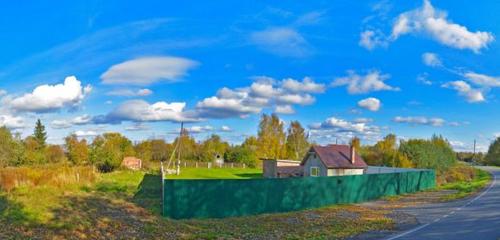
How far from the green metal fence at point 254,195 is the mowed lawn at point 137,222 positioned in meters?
0.75

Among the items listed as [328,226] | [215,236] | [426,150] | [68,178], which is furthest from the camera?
[426,150]

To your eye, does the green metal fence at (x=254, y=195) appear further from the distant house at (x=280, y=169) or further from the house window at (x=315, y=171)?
the distant house at (x=280, y=169)

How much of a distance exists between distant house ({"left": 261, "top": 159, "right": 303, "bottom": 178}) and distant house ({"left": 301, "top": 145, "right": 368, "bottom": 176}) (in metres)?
1.30

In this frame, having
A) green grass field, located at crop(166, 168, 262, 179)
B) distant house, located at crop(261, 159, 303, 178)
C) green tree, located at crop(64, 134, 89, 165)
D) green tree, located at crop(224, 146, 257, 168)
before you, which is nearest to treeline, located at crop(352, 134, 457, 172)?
distant house, located at crop(261, 159, 303, 178)

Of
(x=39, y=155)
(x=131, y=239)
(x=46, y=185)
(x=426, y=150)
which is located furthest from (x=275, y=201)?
(x=39, y=155)

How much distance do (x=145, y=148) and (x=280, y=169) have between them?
48.0m

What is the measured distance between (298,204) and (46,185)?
14597 mm

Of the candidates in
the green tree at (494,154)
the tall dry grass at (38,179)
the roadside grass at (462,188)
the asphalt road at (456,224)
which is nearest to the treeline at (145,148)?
the tall dry grass at (38,179)

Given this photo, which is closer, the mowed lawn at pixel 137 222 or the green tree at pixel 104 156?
the mowed lawn at pixel 137 222

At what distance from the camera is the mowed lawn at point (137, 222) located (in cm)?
1427

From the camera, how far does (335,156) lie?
57906 mm

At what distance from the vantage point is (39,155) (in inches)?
2744

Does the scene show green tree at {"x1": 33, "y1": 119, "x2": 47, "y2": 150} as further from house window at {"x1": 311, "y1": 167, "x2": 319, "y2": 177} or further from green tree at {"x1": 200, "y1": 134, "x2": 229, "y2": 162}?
house window at {"x1": 311, "y1": 167, "x2": 319, "y2": 177}

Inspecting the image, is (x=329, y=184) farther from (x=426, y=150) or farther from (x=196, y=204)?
(x=426, y=150)
